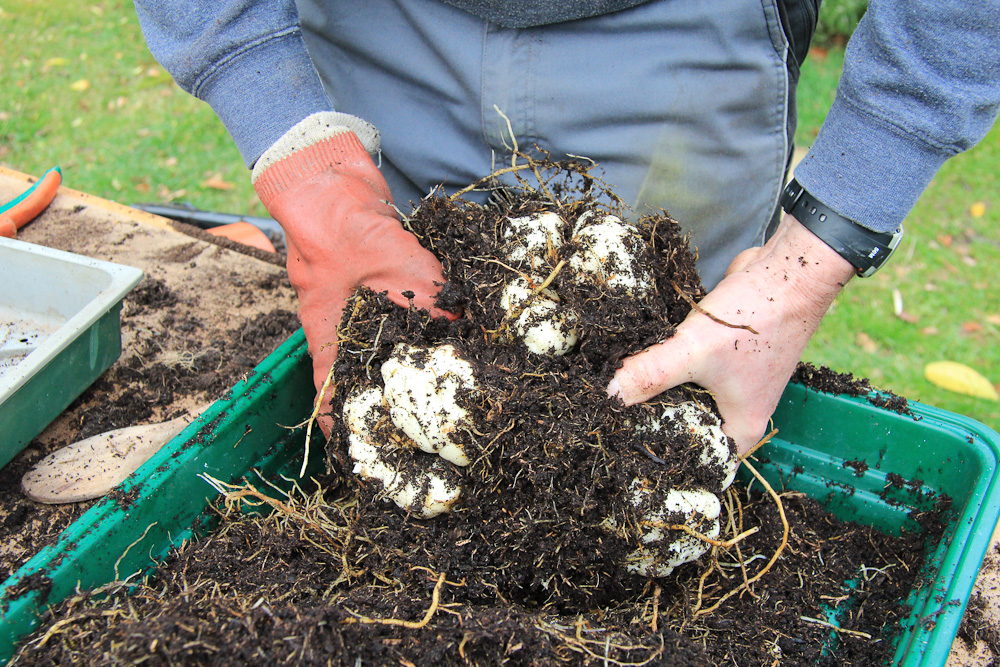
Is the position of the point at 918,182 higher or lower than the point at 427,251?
higher

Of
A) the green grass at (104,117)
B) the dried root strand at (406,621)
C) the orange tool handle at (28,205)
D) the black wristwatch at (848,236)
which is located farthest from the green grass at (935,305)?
the green grass at (104,117)

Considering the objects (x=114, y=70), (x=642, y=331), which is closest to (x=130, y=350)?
(x=642, y=331)

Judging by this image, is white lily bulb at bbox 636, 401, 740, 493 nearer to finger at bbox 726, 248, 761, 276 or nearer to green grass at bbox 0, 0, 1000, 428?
finger at bbox 726, 248, 761, 276

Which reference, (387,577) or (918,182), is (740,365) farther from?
(387,577)

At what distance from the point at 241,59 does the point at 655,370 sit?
1.13 metres

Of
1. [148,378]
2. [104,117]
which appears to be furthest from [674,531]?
[104,117]

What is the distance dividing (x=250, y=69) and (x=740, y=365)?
1.23m

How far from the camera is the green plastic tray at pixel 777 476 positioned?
3.62 ft

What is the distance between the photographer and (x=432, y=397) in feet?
3.85

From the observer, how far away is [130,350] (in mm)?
1727

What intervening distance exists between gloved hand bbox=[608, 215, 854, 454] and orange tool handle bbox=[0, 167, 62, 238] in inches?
73.9

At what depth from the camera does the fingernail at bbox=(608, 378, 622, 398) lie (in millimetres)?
1182

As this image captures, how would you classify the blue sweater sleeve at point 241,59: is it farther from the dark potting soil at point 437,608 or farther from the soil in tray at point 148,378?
the dark potting soil at point 437,608

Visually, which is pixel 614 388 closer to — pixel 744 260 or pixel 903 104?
pixel 744 260
